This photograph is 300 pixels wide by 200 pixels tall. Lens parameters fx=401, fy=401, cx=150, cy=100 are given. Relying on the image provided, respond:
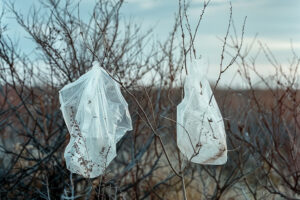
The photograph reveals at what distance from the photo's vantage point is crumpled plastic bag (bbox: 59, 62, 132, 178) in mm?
2852

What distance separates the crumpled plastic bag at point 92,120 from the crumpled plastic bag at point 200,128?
520 millimetres

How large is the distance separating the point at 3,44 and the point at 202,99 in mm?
2398

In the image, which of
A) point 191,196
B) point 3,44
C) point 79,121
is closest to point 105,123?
point 79,121

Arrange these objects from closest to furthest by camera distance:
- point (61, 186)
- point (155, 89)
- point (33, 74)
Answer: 1. point (61, 186)
2. point (33, 74)
3. point (155, 89)

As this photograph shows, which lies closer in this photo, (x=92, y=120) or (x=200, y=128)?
(x=200, y=128)

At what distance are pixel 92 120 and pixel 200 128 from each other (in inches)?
30.5

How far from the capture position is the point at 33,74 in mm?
4750

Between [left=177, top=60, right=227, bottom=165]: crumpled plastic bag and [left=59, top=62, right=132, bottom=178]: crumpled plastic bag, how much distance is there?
520 millimetres

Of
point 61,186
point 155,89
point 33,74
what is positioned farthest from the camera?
point 155,89

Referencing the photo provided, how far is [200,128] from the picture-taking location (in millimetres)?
2770

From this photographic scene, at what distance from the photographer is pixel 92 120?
2893mm

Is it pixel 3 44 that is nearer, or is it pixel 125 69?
pixel 3 44

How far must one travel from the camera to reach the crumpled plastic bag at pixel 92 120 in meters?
2.85

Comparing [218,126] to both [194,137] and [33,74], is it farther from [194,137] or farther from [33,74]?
[33,74]
